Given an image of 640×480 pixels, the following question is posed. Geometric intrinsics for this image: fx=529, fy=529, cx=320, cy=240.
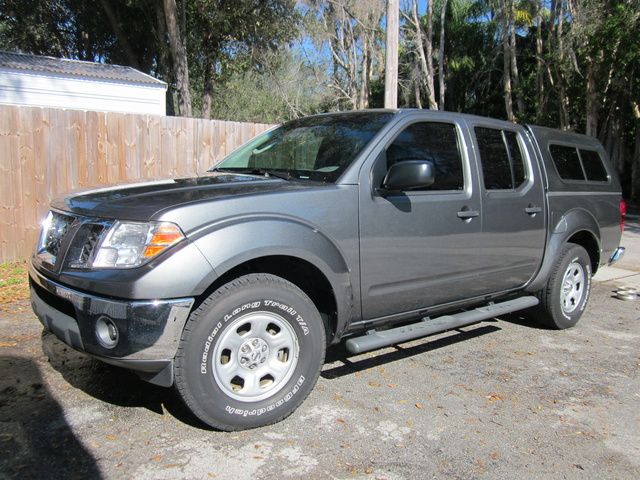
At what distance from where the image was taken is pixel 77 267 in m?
2.83

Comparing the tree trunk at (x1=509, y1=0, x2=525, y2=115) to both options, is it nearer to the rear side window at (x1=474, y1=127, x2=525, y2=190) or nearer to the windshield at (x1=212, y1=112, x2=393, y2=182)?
the rear side window at (x1=474, y1=127, x2=525, y2=190)

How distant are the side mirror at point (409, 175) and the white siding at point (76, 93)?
17129mm

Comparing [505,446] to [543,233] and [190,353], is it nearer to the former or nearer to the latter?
[190,353]

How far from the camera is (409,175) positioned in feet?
11.2

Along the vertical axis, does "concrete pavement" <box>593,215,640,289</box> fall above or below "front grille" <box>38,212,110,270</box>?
below

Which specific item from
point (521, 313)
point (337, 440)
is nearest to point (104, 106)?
point (521, 313)

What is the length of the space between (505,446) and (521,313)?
2957 mm

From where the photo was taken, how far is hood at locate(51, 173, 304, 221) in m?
2.83

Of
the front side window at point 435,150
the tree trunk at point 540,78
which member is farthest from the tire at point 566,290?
the tree trunk at point 540,78

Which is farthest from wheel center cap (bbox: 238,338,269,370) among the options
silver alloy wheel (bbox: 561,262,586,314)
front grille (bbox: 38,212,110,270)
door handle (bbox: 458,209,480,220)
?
silver alloy wheel (bbox: 561,262,586,314)

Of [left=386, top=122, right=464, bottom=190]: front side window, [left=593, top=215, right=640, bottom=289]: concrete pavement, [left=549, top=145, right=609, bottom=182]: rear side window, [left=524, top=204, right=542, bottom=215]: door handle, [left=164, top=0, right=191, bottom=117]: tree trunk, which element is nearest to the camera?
[left=386, top=122, right=464, bottom=190]: front side window

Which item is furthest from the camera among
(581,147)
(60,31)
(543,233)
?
(60,31)

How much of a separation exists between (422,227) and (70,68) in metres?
18.2

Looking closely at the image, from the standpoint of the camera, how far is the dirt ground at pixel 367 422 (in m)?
2.74
